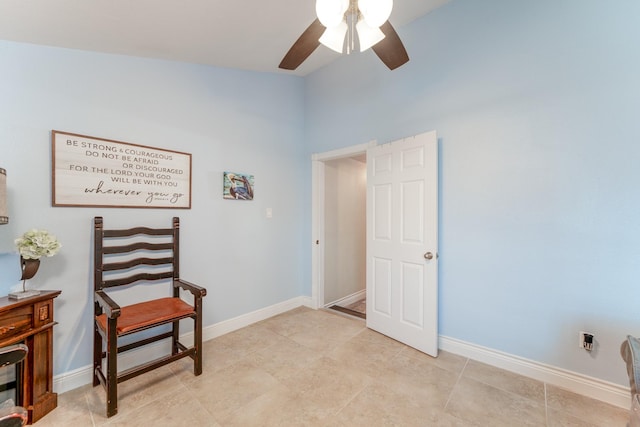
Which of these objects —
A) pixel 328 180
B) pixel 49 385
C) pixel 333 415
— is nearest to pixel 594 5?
pixel 328 180

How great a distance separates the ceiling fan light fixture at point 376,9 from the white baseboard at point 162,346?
275cm

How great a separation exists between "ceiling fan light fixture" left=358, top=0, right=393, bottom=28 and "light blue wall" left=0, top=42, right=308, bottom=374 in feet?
6.15

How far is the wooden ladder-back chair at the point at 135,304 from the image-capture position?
168 centimetres

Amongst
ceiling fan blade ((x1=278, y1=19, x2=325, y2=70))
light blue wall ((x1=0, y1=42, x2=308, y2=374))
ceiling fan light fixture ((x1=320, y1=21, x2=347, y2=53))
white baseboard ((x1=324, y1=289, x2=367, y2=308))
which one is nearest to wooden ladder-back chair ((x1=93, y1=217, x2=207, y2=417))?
light blue wall ((x1=0, y1=42, x2=308, y2=374))

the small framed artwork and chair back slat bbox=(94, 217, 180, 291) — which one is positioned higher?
the small framed artwork

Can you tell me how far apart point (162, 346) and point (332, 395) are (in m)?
1.50

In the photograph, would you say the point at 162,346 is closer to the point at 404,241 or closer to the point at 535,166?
the point at 404,241

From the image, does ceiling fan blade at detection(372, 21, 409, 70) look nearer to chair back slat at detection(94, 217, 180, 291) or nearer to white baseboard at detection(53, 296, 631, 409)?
chair back slat at detection(94, 217, 180, 291)

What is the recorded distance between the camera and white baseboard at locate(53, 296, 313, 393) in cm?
187

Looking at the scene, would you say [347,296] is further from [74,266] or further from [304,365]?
[74,266]

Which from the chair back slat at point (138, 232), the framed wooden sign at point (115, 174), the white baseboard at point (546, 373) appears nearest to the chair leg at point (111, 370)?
the chair back slat at point (138, 232)

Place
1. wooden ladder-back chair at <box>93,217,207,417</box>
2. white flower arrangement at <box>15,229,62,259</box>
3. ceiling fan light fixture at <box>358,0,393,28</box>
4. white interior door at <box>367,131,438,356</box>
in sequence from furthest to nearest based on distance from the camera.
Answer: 1. white interior door at <box>367,131,438,356</box>
2. wooden ladder-back chair at <box>93,217,207,417</box>
3. white flower arrangement at <box>15,229,62,259</box>
4. ceiling fan light fixture at <box>358,0,393,28</box>

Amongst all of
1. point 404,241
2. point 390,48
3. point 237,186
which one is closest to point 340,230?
point 404,241

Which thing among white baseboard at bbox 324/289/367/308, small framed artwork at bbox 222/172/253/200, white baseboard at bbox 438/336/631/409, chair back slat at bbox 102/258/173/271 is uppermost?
small framed artwork at bbox 222/172/253/200
